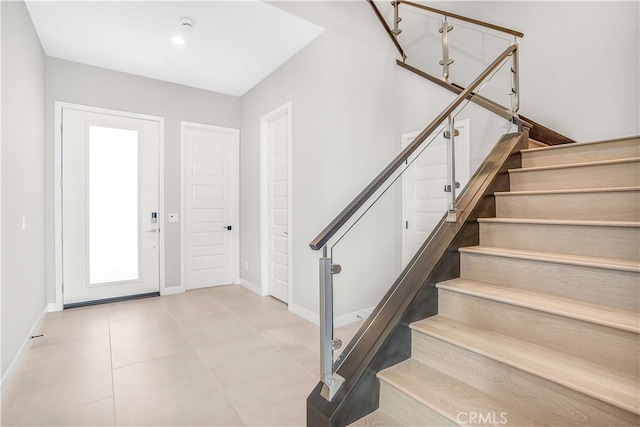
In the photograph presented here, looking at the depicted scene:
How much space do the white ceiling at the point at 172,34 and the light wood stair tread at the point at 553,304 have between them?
Answer: 294cm

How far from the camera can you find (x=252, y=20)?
10.4 feet

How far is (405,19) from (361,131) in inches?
69.5

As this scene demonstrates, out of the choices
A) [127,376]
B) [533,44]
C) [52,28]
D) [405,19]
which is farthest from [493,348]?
[52,28]

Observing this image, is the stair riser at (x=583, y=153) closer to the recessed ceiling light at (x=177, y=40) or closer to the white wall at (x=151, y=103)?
the recessed ceiling light at (x=177, y=40)

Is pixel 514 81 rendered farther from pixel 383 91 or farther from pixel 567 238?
pixel 567 238

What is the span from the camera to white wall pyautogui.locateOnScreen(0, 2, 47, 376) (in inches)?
90.4

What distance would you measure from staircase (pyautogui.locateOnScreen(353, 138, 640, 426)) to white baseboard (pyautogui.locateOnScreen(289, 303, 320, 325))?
1.78m

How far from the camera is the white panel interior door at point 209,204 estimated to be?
4738 millimetres

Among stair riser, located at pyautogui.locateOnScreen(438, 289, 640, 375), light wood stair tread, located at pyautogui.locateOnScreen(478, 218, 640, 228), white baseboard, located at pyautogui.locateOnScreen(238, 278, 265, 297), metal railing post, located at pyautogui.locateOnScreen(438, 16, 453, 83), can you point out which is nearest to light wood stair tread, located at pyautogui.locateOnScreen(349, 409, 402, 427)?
stair riser, located at pyautogui.locateOnScreen(438, 289, 640, 375)

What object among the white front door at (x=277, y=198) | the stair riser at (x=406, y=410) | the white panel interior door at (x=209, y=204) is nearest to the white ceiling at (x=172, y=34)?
the white front door at (x=277, y=198)

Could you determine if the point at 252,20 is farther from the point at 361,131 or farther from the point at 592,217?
the point at 592,217

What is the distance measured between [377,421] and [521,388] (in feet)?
2.22

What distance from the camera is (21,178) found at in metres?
2.72

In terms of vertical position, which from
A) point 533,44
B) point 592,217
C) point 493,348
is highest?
point 533,44
